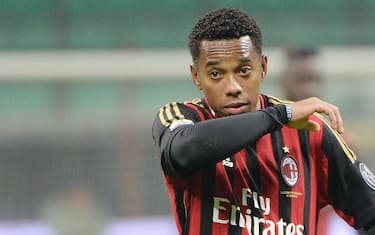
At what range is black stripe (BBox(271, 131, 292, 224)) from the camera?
1896 millimetres

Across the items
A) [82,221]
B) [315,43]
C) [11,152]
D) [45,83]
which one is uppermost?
[315,43]

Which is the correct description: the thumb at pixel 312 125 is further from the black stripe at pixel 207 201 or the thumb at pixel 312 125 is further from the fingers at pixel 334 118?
the black stripe at pixel 207 201

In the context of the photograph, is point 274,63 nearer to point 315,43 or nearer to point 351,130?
point 351,130

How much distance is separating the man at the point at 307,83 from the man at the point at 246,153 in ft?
3.34

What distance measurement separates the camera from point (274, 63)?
3906 millimetres

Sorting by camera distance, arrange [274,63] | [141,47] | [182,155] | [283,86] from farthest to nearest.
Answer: [141,47]
[274,63]
[283,86]
[182,155]

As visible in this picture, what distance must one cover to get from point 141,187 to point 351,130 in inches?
37.7

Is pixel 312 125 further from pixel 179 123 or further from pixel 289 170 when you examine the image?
pixel 179 123

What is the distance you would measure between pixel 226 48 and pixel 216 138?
0.21 meters

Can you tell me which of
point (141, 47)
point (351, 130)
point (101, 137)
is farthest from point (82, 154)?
point (351, 130)

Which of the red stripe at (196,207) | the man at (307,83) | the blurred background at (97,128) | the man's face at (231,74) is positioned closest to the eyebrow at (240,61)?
the man's face at (231,74)

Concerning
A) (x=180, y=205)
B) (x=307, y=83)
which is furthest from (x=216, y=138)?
(x=307, y=83)

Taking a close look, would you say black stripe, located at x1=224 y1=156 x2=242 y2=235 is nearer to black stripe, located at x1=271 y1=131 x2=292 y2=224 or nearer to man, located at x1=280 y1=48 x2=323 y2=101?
black stripe, located at x1=271 y1=131 x2=292 y2=224

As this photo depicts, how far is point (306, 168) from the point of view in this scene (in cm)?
195
